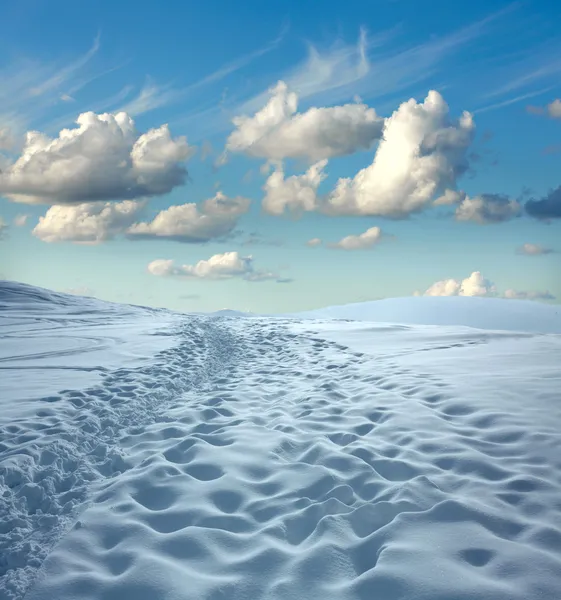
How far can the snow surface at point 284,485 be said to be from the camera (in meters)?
3.81

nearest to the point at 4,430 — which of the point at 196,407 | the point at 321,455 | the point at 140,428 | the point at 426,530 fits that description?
the point at 140,428

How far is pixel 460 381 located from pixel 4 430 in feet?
27.1

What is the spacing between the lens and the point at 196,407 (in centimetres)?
873

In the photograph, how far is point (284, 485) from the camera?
5.43 metres

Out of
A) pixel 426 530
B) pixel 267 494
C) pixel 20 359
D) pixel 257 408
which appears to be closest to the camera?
pixel 426 530

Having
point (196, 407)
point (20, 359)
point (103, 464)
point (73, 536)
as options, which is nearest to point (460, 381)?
point (196, 407)

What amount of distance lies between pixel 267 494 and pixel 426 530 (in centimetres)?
173

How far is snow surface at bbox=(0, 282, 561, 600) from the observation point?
3814 millimetres

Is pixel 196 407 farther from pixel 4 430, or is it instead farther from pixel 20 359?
pixel 20 359

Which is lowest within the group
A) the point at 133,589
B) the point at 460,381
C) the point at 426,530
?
the point at 133,589

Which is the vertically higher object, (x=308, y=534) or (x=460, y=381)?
(x=460, y=381)

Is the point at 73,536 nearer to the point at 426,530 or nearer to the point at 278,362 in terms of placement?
the point at 426,530

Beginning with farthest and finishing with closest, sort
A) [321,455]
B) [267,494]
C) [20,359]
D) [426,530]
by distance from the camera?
1. [20,359]
2. [321,455]
3. [267,494]
4. [426,530]

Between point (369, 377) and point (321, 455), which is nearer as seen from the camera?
point (321, 455)
